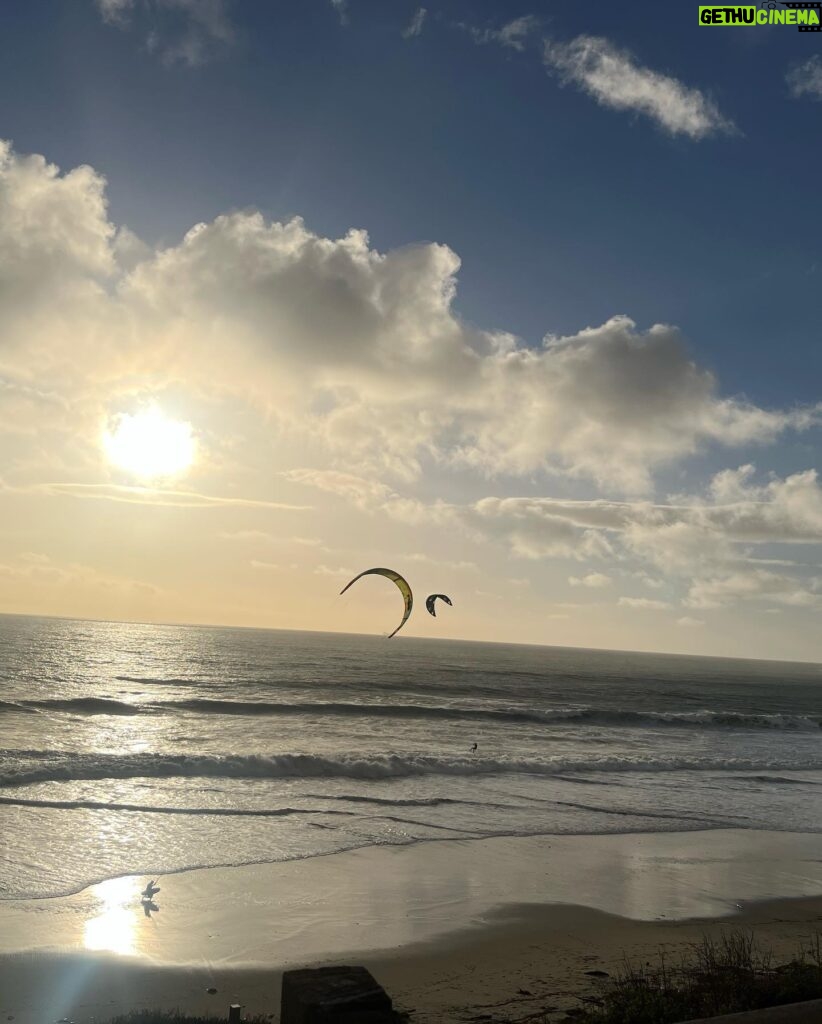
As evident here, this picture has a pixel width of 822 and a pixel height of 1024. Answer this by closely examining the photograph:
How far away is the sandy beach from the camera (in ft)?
28.6

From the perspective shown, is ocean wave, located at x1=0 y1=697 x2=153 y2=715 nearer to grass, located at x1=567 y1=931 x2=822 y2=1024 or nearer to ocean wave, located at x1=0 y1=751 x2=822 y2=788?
ocean wave, located at x1=0 y1=751 x2=822 y2=788

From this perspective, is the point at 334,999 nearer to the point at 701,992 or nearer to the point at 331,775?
the point at 701,992

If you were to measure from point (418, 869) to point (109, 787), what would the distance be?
10617 millimetres

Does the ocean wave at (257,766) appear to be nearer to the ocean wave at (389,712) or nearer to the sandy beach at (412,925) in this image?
the sandy beach at (412,925)

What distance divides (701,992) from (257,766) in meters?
19.1

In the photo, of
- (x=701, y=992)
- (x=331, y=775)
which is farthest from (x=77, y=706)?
(x=701, y=992)

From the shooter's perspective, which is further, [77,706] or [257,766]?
[77,706]

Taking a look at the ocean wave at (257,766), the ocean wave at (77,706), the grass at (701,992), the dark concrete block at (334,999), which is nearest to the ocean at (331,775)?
the ocean wave at (257,766)

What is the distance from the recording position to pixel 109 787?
67.1 feet

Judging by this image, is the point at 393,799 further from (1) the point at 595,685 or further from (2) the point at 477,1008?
(1) the point at 595,685

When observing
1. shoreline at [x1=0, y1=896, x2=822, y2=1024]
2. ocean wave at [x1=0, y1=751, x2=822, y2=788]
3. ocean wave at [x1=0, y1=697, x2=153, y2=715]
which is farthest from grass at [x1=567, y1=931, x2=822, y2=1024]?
ocean wave at [x1=0, y1=697, x2=153, y2=715]

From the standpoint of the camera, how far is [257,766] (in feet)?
79.7

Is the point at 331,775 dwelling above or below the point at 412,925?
below

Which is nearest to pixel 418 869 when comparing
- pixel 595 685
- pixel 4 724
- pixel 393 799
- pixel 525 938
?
pixel 525 938
